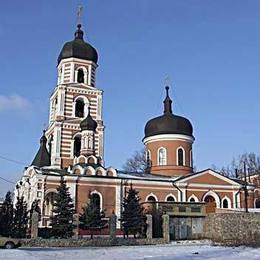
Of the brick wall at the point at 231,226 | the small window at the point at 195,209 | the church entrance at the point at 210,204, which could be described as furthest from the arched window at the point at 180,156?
the brick wall at the point at 231,226

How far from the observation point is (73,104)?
42.9 m

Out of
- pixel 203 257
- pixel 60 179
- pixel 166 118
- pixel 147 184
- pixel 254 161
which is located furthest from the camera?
pixel 254 161

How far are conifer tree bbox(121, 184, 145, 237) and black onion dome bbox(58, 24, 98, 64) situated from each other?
18.1 meters

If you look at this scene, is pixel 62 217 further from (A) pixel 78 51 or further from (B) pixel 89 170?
(A) pixel 78 51

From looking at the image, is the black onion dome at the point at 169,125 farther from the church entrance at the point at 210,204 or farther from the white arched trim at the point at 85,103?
the church entrance at the point at 210,204

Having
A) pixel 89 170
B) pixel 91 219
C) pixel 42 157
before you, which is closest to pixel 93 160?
pixel 89 170

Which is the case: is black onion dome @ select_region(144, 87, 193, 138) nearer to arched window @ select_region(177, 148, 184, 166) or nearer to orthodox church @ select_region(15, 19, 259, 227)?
orthodox church @ select_region(15, 19, 259, 227)

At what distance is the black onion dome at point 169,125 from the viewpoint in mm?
42844

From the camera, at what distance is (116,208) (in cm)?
3653

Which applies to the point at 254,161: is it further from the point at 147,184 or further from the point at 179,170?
the point at 147,184

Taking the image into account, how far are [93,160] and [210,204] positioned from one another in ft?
36.1

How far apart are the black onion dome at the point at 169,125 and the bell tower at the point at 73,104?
5.07 meters

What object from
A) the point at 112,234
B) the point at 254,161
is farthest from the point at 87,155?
the point at 254,161

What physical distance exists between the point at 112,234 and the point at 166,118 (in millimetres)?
17228
